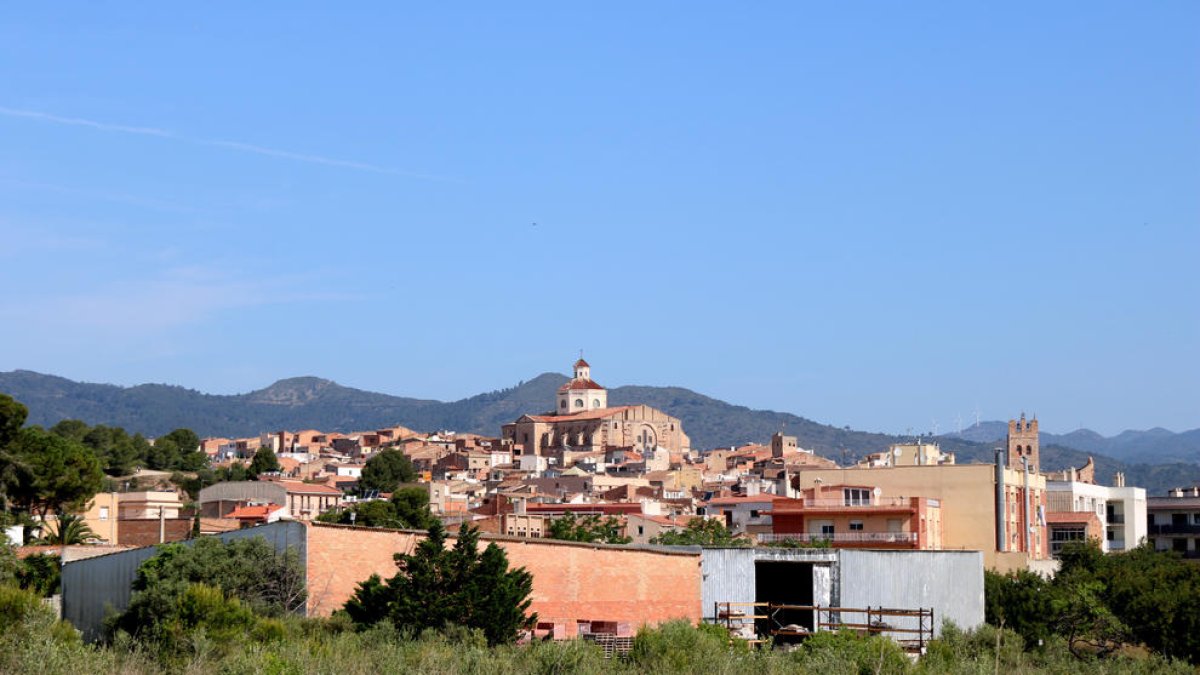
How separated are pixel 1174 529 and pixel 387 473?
48.0 meters

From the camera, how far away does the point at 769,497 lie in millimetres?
81750

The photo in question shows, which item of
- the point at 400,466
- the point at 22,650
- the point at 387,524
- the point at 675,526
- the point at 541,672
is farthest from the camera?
the point at 400,466

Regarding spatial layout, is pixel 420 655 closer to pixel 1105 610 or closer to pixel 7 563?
pixel 7 563

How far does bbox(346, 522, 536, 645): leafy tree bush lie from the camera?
28.7m

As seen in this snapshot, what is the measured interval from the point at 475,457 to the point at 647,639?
377ft

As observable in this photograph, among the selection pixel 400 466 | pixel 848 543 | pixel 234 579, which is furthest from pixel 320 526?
pixel 400 466

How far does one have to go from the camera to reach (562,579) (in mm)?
34281

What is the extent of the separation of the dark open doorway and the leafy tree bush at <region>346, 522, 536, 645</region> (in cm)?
892

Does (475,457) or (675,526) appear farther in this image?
(475,457)

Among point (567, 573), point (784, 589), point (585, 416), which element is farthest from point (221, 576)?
point (585, 416)

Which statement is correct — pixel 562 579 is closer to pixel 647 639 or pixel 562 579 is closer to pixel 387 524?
pixel 647 639

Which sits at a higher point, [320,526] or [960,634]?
[320,526]

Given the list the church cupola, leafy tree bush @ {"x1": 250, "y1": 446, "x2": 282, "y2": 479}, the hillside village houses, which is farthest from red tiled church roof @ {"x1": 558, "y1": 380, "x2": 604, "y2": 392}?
leafy tree bush @ {"x1": 250, "y1": 446, "x2": 282, "y2": 479}

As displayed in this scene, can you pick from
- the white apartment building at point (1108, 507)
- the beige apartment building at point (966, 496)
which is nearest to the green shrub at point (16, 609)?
the beige apartment building at point (966, 496)
